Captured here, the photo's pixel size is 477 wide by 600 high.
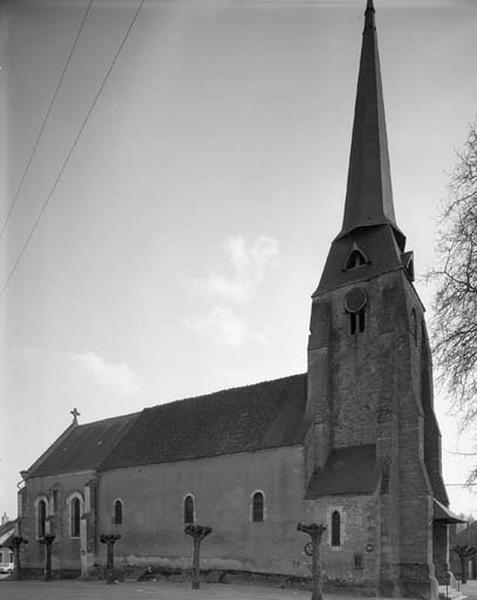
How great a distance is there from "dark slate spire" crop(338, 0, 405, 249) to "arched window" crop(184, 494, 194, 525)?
52.9ft

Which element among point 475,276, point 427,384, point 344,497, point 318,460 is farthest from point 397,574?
point 475,276

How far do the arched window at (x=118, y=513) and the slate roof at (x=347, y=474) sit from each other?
1418 centimetres

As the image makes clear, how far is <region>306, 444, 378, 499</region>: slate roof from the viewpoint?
89.4 ft

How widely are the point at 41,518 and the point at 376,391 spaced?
27.4 meters

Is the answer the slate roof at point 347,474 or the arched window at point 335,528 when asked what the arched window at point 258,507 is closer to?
the slate roof at point 347,474

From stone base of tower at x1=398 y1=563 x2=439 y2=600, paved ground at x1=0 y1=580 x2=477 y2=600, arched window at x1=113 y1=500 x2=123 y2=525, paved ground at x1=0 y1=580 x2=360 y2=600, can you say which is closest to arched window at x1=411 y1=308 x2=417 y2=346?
stone base of tower at x1=398 y1=563 x2=439 y2=600

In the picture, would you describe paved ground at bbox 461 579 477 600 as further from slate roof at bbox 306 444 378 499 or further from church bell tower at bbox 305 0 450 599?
slate roof at bbox 306 444 378 499

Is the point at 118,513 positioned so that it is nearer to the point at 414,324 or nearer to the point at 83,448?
the point at 83,448

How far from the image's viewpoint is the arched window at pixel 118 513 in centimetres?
3797

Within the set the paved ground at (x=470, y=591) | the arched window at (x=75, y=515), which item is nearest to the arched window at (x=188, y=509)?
the arched window at (x=75, y=515)

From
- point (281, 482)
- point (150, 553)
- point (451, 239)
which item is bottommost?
point (150, 553)

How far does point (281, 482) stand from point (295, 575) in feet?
13.2

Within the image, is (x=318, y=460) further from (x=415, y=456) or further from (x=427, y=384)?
(x=427, y=384)

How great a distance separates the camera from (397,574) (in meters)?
26.4
